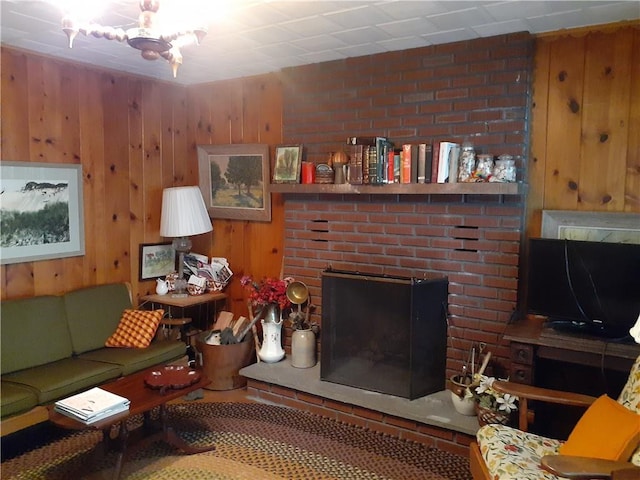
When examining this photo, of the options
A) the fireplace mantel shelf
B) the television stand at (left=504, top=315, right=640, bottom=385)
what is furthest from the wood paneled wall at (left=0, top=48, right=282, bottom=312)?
the television stand at (left=504, top=315, right=640, bottom=385)

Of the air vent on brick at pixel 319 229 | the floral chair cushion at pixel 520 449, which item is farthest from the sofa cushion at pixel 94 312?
the floral chair cushion at pixel 520 449

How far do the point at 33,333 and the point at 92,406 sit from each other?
1052 millimetres

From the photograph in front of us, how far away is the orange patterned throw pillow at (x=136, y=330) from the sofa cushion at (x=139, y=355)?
2.5 inches

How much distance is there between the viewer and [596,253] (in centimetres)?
261

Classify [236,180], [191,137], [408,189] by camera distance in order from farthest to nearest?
[191,137] → [236,180] → [408,189]

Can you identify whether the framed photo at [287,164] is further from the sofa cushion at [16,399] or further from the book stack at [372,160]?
the sofa cushion at [16,399]

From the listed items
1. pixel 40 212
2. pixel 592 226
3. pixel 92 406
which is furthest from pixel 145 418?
pixel 592 226

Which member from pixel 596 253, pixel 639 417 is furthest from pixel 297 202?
pixel 639 417

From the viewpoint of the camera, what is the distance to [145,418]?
2.83 metres

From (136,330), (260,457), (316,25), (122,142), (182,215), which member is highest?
(316,25)

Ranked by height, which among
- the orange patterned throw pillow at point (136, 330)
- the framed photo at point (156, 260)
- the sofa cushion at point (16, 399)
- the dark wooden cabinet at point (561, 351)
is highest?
the framed photo at point (156, 260)

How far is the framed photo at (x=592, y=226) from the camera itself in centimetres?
271

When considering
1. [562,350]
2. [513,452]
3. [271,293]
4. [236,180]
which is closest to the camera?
[513,452]

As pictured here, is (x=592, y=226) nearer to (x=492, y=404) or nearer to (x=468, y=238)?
(x=468, y=238)
